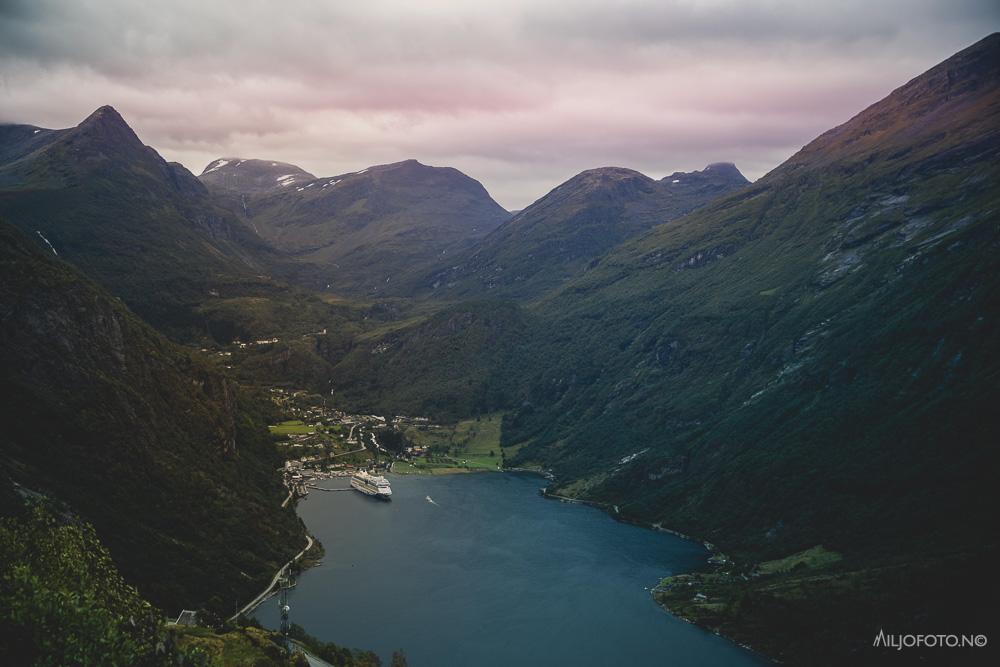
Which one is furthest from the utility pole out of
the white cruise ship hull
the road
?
the white cruise ship hull

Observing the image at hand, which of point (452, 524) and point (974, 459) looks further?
point (452, 524)

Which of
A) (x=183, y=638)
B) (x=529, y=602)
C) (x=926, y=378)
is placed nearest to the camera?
(x=183, y=638)

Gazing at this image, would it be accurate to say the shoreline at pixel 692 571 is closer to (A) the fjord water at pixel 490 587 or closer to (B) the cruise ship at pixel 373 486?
(A) the fjord water at pixel 490 587

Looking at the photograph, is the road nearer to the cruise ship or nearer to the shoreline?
the cruise ship

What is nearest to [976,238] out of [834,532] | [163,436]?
[834,532]

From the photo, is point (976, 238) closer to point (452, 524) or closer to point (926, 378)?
point (926, 378)

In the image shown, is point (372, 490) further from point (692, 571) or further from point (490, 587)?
point (692, 571)

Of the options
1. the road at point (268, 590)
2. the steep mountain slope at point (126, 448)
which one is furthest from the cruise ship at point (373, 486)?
the road at point (268, 590)
